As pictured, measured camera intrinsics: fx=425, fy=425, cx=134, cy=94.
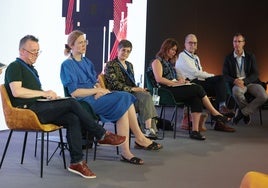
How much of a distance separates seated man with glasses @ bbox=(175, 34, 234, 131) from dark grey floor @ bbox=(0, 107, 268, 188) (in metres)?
0.92

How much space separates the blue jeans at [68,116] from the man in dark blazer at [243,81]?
11.0 feet

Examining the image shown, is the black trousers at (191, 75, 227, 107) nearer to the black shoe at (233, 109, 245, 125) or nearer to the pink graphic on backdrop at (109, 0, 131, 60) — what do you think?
the black shoe at (233, 109, 245, 125)

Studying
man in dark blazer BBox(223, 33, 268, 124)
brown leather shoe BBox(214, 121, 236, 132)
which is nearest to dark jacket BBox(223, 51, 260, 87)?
man in dark blazer BBox(223, 33, 268, 124)

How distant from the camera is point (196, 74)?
555cm

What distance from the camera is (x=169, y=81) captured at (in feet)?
16.3

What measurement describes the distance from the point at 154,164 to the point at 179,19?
528 centimetres

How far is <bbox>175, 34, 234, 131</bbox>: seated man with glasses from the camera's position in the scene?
552 cm

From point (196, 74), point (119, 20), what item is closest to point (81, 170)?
point (196, 74)

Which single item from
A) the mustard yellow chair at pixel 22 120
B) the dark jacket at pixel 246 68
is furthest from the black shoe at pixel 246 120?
the mustard yellow chair at pixel 22 120

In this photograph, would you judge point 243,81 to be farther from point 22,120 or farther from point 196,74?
point 22,120

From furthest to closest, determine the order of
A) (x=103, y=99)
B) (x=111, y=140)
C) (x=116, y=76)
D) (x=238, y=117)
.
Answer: (x=238, y=117)
(x=116, y=76)
(x=103, y=99)
(x=111, y=140)

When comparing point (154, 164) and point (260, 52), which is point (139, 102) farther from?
point (260, 52)

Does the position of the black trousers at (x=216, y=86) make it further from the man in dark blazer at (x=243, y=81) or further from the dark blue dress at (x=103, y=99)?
the dark blue dress at (x=103, y=99)

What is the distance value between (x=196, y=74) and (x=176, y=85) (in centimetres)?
67
